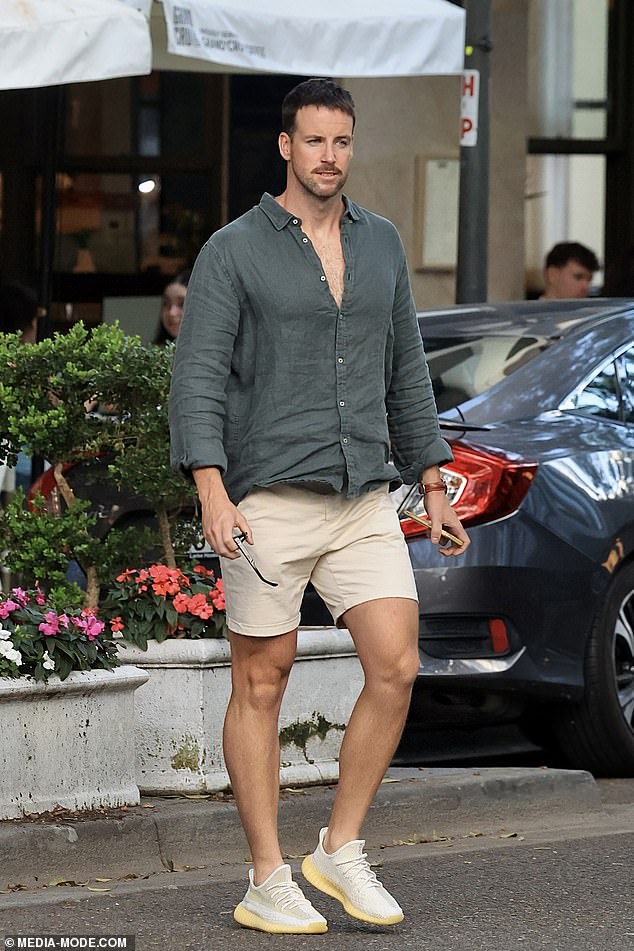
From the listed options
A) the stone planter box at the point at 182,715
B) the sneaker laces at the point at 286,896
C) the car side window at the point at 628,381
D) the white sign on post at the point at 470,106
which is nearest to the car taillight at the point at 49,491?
the stone planter box at the point at 182,715

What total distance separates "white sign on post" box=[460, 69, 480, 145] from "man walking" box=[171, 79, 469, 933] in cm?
469

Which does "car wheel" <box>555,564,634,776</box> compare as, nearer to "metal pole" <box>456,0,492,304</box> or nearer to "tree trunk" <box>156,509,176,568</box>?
"tree trunk" <box>156,509,176,568</box>

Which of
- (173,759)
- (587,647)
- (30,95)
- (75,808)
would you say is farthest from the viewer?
(30,95)

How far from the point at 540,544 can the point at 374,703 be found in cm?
197

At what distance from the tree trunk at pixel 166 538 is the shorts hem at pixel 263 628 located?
5.18 feet

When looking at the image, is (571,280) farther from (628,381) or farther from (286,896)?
(286,896)

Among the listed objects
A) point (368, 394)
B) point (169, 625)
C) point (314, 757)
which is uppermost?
point (368, 394)

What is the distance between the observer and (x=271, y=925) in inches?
188

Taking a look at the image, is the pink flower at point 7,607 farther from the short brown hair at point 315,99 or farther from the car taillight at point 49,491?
the short brown hair at point 315,99

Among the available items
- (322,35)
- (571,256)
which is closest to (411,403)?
(322,35)

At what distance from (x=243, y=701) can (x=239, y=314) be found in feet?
2.99

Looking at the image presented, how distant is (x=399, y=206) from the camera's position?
12453 mm

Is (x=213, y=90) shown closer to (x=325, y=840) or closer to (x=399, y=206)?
(x=399, y=206)

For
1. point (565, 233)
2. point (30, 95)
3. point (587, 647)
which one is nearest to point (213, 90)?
point (30, 95)
